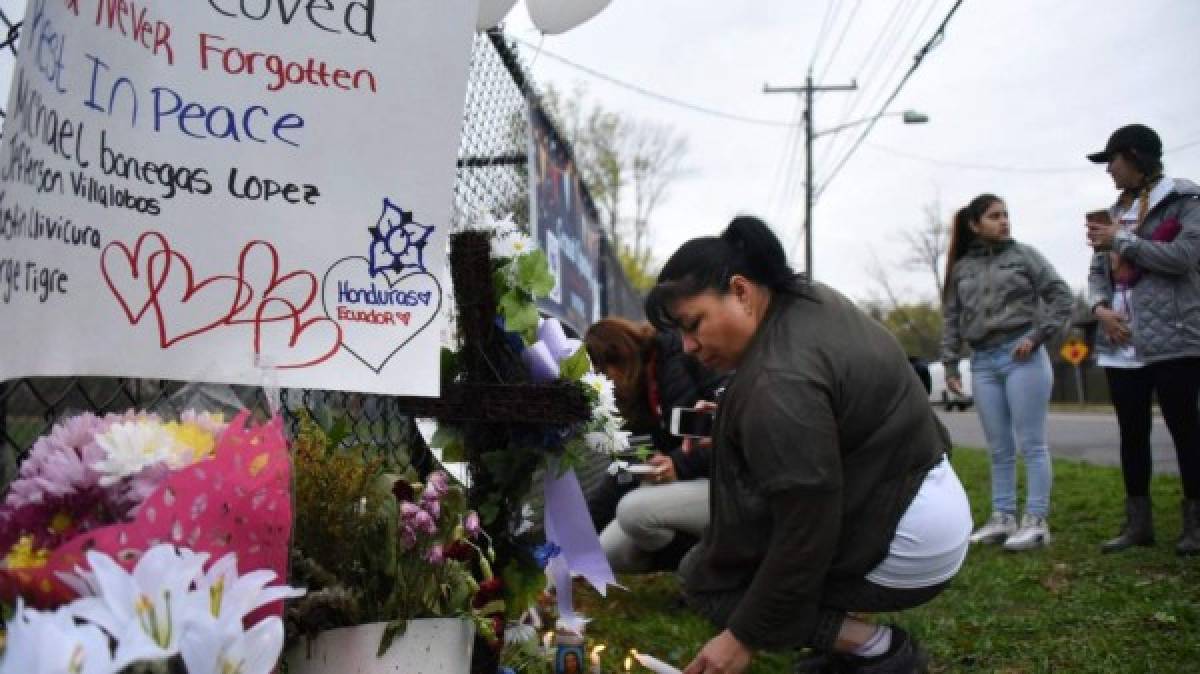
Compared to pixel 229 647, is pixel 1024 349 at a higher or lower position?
higher

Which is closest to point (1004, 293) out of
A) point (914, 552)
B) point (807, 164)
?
point (914, 552)

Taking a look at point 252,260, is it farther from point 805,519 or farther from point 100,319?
point 805,519

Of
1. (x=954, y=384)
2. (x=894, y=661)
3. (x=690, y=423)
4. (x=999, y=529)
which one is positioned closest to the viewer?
(x=894, y=661)

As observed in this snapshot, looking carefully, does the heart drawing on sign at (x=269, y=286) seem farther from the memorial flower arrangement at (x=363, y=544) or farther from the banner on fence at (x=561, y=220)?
the banner on fence at (x=561, y=220)

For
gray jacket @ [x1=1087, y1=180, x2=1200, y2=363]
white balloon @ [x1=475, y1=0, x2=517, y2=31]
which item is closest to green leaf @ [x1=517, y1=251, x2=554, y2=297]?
white balloon @ [x1=475, y1=0, x2=517, y2=31]

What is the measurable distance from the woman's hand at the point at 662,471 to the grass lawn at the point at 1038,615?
21.1 inches

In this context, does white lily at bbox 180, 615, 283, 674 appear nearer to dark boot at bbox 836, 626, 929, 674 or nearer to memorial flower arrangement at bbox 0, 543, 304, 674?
memorial flower arrangement at bbox 0, 543, 304, 674

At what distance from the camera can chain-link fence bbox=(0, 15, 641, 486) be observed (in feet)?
6.81

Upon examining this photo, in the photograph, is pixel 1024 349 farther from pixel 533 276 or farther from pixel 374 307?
pixel 374 307

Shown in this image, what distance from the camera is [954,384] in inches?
233

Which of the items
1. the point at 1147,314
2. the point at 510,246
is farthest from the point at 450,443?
the point at 1147,314

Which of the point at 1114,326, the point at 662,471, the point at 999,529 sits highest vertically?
the point at 1114,326

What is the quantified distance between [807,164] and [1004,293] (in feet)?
72.9

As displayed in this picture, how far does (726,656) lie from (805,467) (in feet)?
1.58
